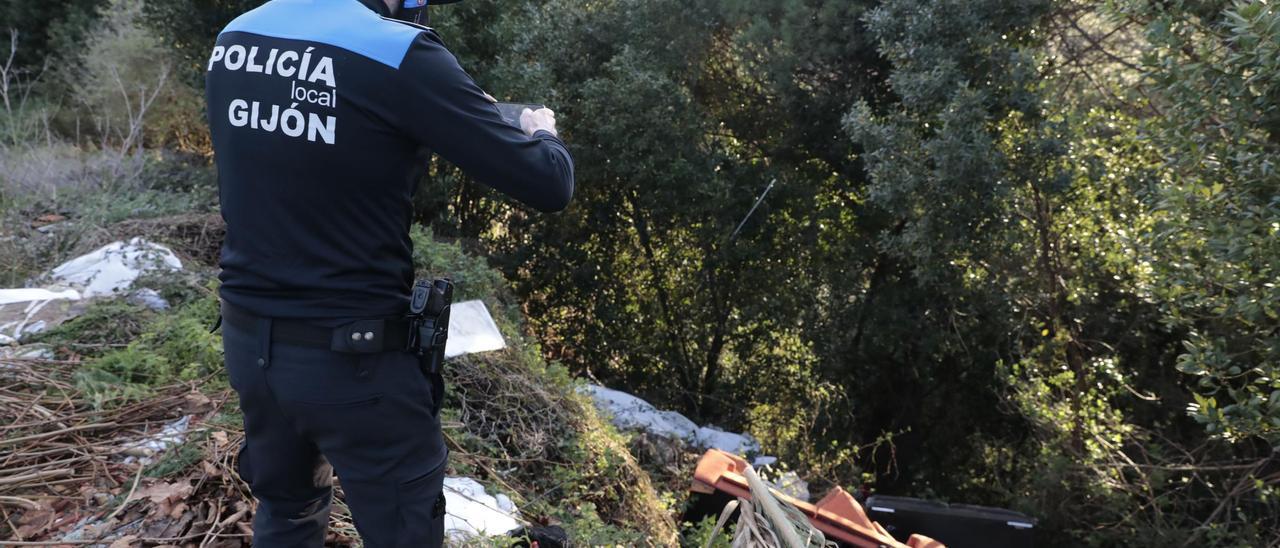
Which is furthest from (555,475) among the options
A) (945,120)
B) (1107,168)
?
(1107,168)

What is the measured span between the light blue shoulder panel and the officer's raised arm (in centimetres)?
4

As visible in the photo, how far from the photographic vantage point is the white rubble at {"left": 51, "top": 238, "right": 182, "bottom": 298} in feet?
17.6

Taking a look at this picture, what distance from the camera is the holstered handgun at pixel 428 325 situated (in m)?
2.16

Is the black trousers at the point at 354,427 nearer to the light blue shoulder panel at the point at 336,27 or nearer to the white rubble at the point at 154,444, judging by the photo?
the light blue shoulder panel at the point at 336,27

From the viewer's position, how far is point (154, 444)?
142 inches

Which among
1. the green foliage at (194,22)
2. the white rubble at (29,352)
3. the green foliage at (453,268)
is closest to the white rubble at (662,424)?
the green foliage at (453,268)

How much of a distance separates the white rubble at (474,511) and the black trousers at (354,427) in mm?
1171

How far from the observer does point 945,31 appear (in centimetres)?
684

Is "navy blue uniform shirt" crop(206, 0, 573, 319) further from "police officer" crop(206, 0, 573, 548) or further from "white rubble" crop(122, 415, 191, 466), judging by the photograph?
"white rubble" crop(122, 415, 191, 466)

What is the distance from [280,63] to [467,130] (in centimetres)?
42

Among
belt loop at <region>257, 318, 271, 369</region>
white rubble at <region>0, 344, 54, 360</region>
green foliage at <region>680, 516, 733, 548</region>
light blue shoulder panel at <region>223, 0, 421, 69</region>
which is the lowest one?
green foliage at <region>680, 516, 733, 548</region>

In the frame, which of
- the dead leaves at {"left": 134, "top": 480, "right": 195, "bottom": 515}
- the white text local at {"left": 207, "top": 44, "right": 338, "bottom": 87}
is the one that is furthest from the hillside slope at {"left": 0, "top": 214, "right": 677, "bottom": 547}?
the white text local at {"left": 207, "top": 44, "right": 338, "bottom": 87}

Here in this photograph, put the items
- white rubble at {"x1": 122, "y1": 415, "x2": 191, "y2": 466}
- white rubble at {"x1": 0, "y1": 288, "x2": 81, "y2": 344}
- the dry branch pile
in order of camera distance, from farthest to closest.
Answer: white rubble at {"x1": 0, "y1": 288, "x2": 81, "y2": 344} < white rubble at {"x1": 122, "y1": 415, "x2": 191, "y2": 466} < the dry branch pile

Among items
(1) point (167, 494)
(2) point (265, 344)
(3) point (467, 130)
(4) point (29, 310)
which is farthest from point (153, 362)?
(3) point (467, 130)
